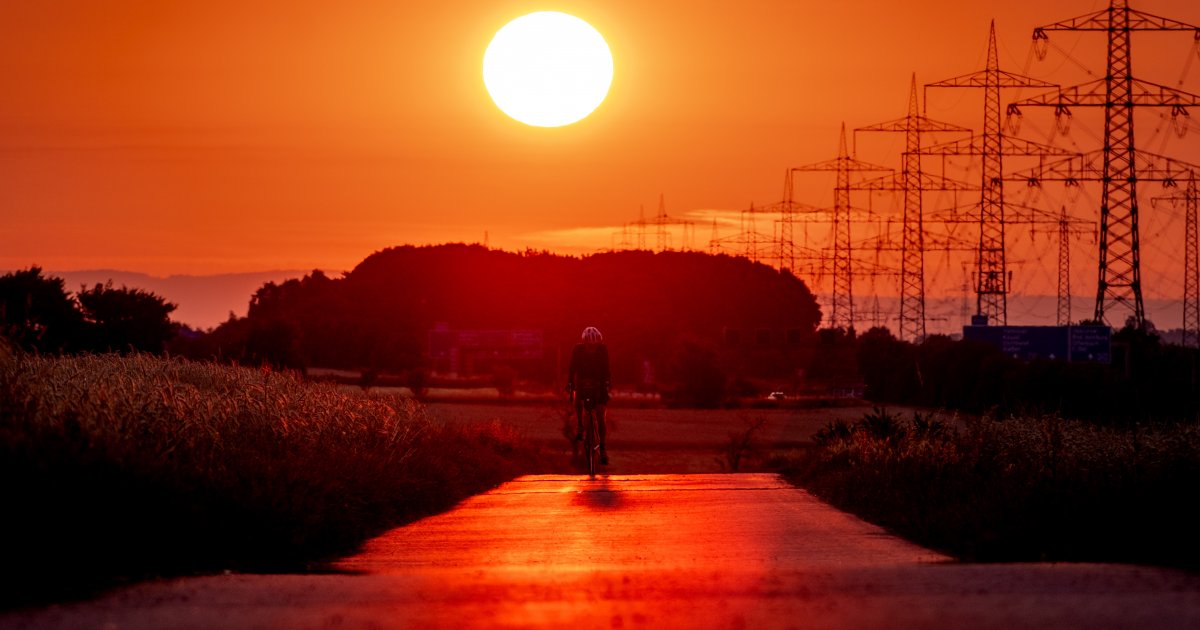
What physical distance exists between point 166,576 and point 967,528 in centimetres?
711

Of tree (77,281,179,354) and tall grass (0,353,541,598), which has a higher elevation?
tree (77,281,179,354)

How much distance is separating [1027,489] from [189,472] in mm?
8065

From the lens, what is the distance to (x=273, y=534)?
12.6 meters

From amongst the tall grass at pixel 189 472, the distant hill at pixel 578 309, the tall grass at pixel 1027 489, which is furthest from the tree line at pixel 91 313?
the distant hill at pixel 578 309

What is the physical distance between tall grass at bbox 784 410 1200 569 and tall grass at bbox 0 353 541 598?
17.7 ft

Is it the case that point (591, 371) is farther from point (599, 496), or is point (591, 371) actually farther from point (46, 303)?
point (46, 303)

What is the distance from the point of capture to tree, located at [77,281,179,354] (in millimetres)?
41219

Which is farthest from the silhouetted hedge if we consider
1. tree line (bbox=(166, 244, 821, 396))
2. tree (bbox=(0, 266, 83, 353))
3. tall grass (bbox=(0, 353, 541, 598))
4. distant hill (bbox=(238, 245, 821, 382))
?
distant hill (bbox=(238, 245, 821, 382))

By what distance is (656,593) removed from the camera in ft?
32.7

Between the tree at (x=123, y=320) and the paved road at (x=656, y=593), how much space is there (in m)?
29.4

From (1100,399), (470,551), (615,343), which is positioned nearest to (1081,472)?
(470,551)

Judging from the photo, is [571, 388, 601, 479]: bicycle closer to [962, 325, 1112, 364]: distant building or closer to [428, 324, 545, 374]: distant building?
[962, 325, 1112, 364]: distant building

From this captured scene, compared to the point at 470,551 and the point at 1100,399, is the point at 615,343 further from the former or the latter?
the point at 470,551

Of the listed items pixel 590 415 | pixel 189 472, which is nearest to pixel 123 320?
pixel 590 415
